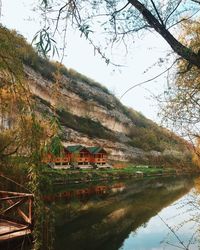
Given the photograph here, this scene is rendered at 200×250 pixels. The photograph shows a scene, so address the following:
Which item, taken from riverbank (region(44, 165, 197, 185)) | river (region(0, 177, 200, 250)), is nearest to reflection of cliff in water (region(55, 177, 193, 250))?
river (region(0, 177, 200, 250))

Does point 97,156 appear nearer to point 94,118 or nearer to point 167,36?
point 94,118

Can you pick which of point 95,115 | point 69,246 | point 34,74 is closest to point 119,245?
point 69,246

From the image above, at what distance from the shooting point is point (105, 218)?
2533 cm

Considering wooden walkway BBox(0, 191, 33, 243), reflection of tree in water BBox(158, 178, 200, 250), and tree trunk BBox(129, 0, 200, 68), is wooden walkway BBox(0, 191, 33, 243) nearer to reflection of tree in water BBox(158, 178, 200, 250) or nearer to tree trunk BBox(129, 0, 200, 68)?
reflection of tree in water BBox(158, 178, 200, 250)

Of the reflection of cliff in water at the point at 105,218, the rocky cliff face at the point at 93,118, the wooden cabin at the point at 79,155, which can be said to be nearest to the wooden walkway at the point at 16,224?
the reflection of cliff in water at the point at 105,218

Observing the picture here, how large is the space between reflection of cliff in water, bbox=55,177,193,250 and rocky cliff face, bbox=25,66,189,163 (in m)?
42.6

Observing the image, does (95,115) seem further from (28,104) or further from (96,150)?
(28,104)

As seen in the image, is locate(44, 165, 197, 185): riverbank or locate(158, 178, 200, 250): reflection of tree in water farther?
locate(44, 165, 197, 185): riverbank

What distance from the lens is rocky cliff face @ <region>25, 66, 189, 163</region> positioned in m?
84.1

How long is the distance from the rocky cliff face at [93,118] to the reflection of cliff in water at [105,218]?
42608 millimetres

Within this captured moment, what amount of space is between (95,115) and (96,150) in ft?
102

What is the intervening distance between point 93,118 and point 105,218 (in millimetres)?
73426

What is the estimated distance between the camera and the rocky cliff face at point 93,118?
84062 millimetres

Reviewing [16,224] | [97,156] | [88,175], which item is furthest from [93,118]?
[16,224]
